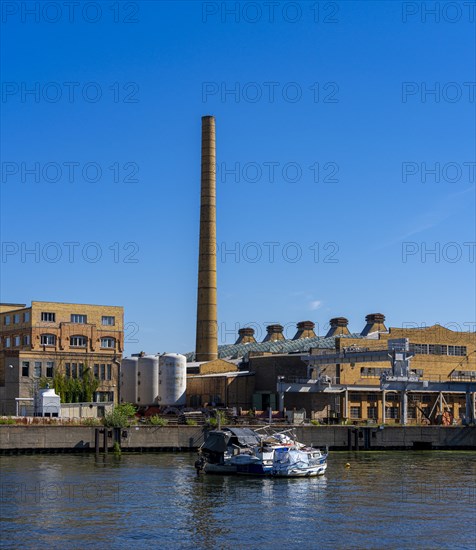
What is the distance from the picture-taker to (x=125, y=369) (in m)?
114

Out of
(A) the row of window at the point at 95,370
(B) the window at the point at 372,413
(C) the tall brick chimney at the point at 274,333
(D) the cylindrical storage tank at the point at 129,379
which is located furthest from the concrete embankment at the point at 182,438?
(C) the tall brick chimney at the point at 274,333

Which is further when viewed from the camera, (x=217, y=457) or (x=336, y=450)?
(x=336, y=450)

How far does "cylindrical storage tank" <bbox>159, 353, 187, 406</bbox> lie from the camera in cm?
11400

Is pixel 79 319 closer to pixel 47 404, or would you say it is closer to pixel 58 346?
pixel 58 346

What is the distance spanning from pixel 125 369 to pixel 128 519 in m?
68.4

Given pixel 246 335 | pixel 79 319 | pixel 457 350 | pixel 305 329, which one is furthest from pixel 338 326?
pixel 79 319

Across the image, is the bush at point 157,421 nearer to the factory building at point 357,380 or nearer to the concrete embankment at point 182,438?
the concrete embankment at point 182,438

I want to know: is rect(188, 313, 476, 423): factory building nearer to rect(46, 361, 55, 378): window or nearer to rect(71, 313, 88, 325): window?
rect(71, 313, 88, 325): window

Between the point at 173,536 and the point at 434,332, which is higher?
the point at 434,332

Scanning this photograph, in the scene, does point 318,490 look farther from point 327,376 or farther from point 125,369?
point 125,369

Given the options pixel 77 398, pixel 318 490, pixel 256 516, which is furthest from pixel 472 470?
pixel 77 398

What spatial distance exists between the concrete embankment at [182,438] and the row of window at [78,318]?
26.0 meters

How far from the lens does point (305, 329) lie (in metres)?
170

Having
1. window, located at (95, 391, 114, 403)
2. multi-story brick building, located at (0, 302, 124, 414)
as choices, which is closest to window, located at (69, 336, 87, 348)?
multi-story brick building, located at (0, 302, 124, 414)
